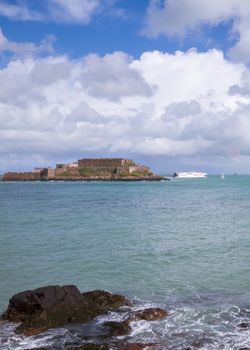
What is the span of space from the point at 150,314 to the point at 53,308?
132 inches

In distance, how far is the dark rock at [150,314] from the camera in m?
15.4

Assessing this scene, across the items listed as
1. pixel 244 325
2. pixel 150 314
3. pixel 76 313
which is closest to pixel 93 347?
pixel 76 313

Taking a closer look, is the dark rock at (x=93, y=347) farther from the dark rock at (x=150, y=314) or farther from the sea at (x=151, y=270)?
the dark rock at (x=150, y=314)

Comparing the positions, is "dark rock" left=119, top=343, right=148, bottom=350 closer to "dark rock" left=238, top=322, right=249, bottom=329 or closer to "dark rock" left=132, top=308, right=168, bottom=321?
"dark rock" left=132, top=308, right=168, bottom=321

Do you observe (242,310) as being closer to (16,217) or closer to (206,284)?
(206,284)

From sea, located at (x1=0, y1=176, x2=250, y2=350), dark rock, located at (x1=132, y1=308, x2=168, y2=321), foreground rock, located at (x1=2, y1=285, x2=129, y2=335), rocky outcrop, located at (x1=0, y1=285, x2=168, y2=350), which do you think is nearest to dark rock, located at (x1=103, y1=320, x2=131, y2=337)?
rocky outcrop, located at (x1=0, y1=285, x2=168, y2=350)

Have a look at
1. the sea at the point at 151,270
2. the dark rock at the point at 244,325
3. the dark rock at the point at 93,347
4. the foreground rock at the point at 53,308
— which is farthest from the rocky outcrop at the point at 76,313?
the dark rock at the point at 244,325

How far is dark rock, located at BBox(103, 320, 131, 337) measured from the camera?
1395 cm

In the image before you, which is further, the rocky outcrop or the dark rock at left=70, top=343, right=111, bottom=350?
the rocky outcrop

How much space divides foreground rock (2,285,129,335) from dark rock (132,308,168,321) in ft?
4.02

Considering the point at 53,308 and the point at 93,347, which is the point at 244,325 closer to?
the point at 93,347

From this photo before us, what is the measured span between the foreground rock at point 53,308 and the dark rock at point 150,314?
1226mm

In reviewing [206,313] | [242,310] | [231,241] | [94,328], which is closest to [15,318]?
[94,328]

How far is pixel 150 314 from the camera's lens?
1562cm
